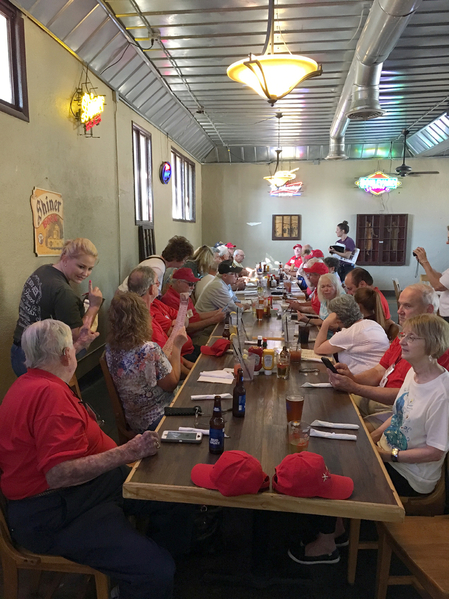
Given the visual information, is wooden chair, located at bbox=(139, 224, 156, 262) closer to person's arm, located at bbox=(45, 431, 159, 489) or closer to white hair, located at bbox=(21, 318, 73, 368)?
white hair, located at bbox=(21, 318, 73, 368)

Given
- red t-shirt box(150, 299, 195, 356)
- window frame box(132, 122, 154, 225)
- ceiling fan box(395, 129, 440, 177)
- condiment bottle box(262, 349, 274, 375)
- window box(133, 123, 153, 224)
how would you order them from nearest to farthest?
condiment bottle box(262, 349, 274, 375)
red t-shirt box(150, 299, 195, 356)
window frame box(132, 122, 154, 225)
window box(133, 123, 153, 224)
ceiling fan box(395, 129, 440, 177)

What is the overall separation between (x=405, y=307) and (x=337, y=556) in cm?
155

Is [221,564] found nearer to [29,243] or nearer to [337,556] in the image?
[337,556]

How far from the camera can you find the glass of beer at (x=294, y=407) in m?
2.09

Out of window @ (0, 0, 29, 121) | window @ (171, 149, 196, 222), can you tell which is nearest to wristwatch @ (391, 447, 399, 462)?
window @ (0, 0, 29, 121)

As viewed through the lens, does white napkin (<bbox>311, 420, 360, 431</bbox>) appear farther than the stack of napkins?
No

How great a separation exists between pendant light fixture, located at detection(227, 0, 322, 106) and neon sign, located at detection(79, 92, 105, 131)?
87.0 inches

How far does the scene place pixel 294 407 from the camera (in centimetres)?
210

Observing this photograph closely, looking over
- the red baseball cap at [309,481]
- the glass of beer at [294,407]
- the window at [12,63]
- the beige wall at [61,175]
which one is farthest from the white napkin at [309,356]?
the window at [12,63]

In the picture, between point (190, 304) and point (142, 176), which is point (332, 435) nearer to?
point (190, 304)

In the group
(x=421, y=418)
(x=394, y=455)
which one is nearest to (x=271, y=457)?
(x=394, y=455)

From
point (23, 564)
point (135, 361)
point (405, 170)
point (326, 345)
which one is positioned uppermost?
point (405, 170)

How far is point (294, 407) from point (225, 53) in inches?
214

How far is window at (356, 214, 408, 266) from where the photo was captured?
41.8ft
